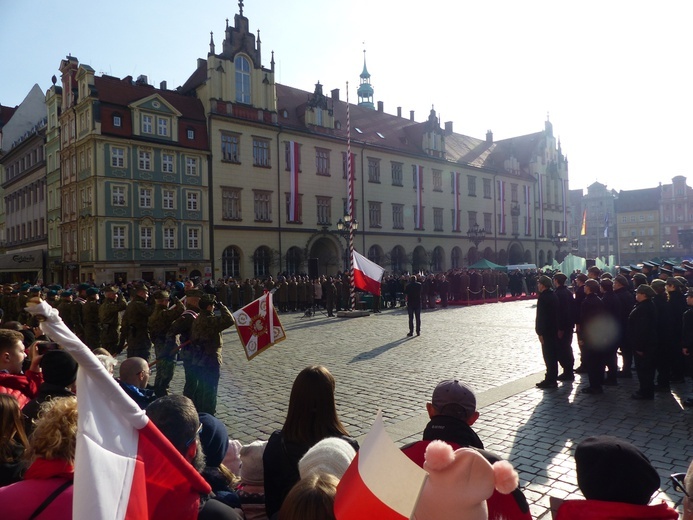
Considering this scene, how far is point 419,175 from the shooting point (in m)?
47.3

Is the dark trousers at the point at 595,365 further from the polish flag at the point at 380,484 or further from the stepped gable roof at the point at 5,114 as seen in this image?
the stepped gable roof at the point at 5,114

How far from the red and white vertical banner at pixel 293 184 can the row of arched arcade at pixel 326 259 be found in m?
2.33

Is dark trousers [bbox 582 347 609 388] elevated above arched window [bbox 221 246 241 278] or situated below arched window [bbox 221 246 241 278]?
below

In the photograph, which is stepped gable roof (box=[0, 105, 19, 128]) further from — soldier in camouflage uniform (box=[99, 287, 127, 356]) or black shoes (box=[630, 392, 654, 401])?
black shoes (box=[630, 392, 654, 401])

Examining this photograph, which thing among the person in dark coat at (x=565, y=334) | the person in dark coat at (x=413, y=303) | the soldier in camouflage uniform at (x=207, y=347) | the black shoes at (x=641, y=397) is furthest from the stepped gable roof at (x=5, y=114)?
the black shoes at (x=641, y=397)

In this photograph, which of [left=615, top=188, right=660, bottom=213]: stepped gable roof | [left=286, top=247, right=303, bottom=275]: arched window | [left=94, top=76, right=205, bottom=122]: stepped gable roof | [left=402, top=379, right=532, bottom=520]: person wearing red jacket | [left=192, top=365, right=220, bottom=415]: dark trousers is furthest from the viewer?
[left=615, top=188, right=660, bottom=213]: stepped gable roof

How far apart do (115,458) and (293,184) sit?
120 ft

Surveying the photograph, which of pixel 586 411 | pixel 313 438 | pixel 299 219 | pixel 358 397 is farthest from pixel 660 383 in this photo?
pixel 299 219

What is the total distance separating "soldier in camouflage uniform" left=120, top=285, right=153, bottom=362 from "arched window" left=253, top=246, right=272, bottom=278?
25542 millimetres

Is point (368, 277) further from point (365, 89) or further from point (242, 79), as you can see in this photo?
point (365, 89)

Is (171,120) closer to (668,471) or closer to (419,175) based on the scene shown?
(419,175)

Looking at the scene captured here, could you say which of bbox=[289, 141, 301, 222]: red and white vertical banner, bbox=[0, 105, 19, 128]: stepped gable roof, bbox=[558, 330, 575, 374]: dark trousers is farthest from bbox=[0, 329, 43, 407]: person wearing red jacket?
bbox=[0, 105, 19, 128]: stepped gable roof

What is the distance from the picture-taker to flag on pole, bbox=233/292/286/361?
9305 millimetres

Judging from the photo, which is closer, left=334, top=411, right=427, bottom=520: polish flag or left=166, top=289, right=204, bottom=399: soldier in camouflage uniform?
left=334, top=411, right=427, bottom=520: polish flag
